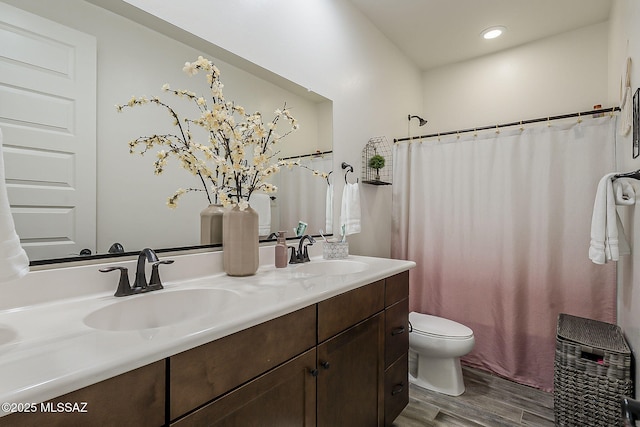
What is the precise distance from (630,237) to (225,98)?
2035 millimetres

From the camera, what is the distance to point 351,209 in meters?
2.04

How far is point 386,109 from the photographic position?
2.57 m

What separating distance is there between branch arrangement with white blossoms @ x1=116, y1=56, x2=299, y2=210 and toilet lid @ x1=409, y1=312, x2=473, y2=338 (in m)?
1.40

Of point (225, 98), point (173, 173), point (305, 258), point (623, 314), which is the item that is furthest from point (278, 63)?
point (623, 314)

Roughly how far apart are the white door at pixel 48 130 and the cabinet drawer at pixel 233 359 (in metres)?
0.61

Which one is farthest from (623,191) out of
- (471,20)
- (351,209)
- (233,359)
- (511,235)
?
(233,359)

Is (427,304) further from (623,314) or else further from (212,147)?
(212,147)

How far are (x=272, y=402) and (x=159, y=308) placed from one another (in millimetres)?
473

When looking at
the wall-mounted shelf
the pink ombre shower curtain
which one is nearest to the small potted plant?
the wall-mounted shelf

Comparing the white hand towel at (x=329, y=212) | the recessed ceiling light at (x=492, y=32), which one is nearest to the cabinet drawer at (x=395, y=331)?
the white hand towel at (x=329, y=212)

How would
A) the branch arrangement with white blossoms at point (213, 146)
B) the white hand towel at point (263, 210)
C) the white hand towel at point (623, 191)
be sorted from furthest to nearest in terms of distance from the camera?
the white hand towel at point (263, 210), the white hand towel at point (623, 191), the branch arrangement with white blossoms at point (213, 146)

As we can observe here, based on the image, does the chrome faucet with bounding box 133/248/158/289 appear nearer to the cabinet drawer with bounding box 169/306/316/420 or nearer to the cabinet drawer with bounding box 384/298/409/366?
the cabinet drawer with bounding box 169/306/316/420

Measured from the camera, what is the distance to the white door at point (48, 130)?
2.81ft

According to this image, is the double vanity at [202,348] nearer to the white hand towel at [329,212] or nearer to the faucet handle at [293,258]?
the faucet handle at [293,258]
